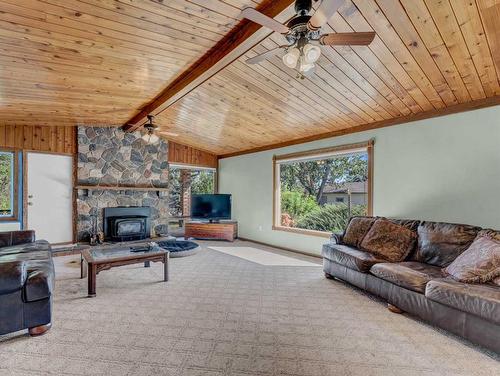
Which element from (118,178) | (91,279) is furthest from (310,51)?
(118,178)

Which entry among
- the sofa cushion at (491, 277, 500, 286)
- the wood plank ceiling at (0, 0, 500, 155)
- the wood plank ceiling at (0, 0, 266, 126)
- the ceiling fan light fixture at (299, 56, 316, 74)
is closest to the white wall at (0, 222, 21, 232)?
the wood plank ceiling at (0, 0, 500, 155)

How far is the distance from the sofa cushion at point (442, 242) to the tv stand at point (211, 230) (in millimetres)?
4430

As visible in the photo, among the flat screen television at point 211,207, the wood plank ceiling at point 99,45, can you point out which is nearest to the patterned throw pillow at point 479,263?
the wood plank ceiling at point 99,45

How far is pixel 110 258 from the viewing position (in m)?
3.27

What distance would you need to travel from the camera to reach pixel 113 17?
91.0 inches

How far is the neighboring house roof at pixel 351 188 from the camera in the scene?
488 centimetres

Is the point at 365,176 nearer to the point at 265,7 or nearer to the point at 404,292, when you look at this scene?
the point at 404,292

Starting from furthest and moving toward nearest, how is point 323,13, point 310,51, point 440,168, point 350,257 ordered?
point 440,168 → point 350,257 → point 310,51 → point 323,13

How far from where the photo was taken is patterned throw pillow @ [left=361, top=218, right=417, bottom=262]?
3268 millimetres

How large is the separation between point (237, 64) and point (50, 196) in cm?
493

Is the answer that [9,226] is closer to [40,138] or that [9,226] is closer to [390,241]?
[40,138]

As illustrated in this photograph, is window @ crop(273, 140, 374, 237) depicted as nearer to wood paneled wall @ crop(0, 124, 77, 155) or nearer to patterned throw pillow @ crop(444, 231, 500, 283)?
patterned throw pillow @ crop(444, 231, 500, 283)

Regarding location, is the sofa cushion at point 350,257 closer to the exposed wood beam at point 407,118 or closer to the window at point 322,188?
the window at point 322,188

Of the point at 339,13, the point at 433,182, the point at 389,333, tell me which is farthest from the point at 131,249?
the point at 433,182
